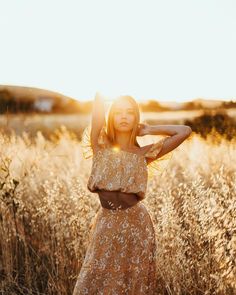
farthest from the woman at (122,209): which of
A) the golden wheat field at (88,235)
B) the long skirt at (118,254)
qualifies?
the golden wheat field at (88,235)

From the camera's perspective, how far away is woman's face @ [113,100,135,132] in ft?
12.8

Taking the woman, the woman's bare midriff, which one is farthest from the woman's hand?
the woman's bare midriff

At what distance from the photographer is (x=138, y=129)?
395cm

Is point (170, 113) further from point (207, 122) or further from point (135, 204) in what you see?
point (135, 204)

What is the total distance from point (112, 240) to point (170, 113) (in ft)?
128

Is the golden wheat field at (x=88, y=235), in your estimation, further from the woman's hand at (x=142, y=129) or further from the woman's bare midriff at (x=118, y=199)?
the woman's hand at (x=142, y=129)

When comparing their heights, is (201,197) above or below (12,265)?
above

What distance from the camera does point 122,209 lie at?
387 centimetres

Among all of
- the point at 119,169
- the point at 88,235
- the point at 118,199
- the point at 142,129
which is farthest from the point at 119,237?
the point at 88,235

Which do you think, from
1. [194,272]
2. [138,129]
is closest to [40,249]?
[194,272]

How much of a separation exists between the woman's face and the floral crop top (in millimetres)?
129

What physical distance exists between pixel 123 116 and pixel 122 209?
54 centimetres

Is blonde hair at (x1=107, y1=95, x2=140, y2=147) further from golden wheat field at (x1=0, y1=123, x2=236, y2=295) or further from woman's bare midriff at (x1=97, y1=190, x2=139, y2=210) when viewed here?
golden wheat field at (x1=0, y1=123, x2=236, y2=295)

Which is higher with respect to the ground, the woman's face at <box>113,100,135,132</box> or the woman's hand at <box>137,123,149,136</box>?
the woman's face at <box>113,100,135,132</box>
